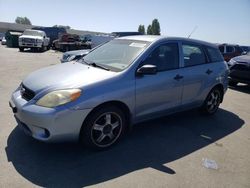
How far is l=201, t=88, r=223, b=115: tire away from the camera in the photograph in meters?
5.72

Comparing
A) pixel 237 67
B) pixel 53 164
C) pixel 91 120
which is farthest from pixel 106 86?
pixel 237 67

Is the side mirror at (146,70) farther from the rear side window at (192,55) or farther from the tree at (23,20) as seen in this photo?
the tree at (23,20)

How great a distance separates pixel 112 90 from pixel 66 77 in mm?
722

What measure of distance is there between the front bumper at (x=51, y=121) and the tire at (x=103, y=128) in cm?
13

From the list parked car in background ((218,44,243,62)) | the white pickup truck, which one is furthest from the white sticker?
the white pickup truck

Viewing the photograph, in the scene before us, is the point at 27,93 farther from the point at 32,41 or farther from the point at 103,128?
the point at 32,41

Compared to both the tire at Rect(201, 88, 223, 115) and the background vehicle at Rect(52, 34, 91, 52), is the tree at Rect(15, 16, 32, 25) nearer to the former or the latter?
the background vehicle at Rect(52, 34, 91, 52)

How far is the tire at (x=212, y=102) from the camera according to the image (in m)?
5.72

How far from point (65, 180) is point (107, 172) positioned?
0.55m

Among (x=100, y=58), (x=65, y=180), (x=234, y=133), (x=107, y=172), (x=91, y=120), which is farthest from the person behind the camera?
(x=234, y=133)

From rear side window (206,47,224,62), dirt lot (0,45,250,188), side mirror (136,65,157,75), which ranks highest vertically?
rear side window (206,47,224,62)

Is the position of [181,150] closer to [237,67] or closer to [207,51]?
[207,51]

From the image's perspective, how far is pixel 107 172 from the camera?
10.8 feet

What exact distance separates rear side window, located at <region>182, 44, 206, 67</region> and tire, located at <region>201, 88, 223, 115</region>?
835mm
